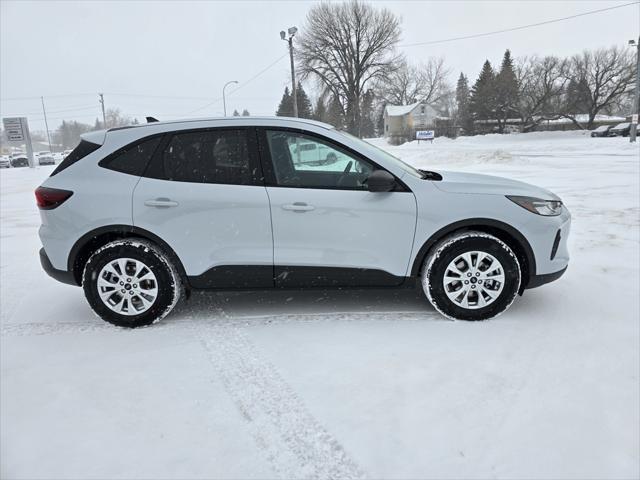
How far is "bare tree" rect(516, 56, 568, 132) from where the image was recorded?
171 feet

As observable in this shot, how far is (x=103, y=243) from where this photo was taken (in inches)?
144

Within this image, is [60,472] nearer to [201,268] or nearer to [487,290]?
[201,268]

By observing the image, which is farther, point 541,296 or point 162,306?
point 541,296

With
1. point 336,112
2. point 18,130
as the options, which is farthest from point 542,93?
point 18,130

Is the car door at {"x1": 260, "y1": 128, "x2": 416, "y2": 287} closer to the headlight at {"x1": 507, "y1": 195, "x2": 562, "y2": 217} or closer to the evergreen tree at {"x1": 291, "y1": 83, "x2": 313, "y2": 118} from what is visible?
the headlight at {"x1": 507, "y1": 195, "x2": 562, "y2": 217}

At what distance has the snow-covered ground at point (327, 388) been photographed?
215 centimetres

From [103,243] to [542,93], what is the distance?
5887 centimetres

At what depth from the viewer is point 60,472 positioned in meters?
2.11

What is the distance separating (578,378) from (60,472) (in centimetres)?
290

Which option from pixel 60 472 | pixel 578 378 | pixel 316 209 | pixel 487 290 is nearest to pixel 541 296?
pixel 487 290

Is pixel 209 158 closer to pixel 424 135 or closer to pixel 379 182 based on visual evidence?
pixel 379 182

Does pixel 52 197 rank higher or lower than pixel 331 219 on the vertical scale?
higher

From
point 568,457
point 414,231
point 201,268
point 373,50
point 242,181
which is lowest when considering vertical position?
point 568,457

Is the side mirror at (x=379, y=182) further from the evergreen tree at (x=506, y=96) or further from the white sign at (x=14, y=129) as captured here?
the evergreen tree at (x=506, y=96)
